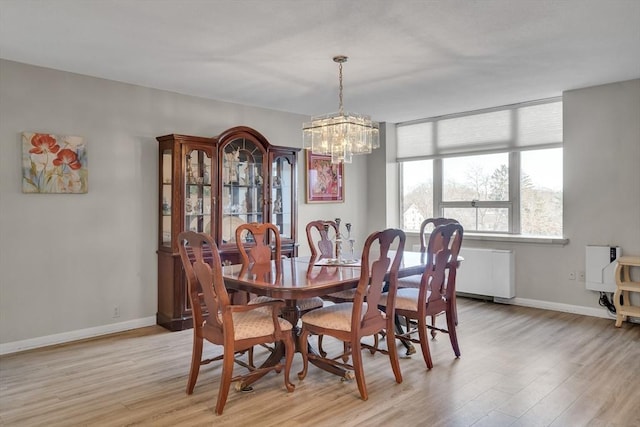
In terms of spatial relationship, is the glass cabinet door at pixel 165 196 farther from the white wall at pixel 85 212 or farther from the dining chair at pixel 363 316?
the dining chair at pixel 363 316

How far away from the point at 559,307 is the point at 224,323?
13.2 ft

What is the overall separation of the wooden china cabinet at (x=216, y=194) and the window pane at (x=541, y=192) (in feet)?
9.14

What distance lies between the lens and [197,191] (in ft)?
14.8

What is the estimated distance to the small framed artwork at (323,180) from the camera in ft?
19.8

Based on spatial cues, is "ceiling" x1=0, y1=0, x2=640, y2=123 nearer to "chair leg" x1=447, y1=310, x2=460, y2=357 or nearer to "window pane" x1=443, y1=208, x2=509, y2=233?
"window pane" x1=443, y1=208, x2=509, y2=233

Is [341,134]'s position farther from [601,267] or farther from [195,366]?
[601,267]

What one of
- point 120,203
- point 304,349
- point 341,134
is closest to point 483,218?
point 341,134

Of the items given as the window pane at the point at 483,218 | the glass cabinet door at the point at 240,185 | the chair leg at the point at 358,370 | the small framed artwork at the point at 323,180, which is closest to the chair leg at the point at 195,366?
the chair leg at the point at 358,370

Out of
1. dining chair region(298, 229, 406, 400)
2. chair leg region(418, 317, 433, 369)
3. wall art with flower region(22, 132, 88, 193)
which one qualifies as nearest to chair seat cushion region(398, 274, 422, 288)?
chair leg region(418, 317, 433, 369)

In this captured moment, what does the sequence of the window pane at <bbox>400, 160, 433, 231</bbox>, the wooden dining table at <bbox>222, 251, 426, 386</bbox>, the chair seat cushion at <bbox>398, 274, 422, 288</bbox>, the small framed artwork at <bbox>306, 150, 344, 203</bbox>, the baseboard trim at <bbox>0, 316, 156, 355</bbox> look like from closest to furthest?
1. the wooden dining table at <bbox>222, 251, 426, 386</bbox>
2. the baseboard trim at <bbox>0, 316, 156, 355</bbox>
3. the chair seat cushion at <bbox>398, 274, 422, 288</bbox>
4. the small framed artwork at <bbox>306, 150, 344, 203</bbox>
5. the window pane at <bbox>400, 160, 433, 231</bbox>

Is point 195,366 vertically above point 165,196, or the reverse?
point 165,196

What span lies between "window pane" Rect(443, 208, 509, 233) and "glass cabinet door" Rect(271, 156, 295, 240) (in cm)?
228

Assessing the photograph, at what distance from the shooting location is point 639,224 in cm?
437

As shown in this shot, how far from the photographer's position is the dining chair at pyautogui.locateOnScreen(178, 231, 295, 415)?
99.4 inches
